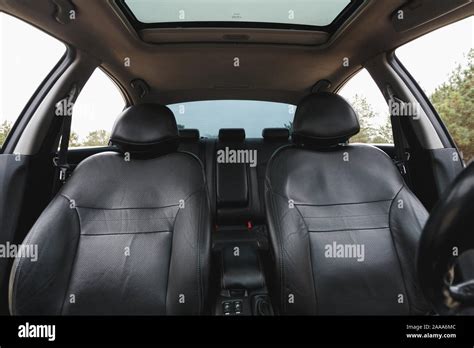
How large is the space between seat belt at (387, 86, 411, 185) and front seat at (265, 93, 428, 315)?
0.51 m

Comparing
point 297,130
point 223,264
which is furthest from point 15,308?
point 297,130

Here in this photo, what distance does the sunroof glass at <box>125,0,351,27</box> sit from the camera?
6.14 ft

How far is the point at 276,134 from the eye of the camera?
10.0 ft

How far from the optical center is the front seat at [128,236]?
135 centimetres

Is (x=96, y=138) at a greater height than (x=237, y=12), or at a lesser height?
lesser

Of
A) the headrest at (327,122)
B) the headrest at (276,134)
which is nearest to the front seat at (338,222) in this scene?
the headrest at (327,122)

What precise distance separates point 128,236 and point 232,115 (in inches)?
72.1

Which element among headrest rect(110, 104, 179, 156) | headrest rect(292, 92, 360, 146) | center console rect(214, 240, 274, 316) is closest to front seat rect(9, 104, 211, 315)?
headrest rect(110, 104, 179, 156)

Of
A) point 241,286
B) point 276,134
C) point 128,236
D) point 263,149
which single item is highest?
point 276,134

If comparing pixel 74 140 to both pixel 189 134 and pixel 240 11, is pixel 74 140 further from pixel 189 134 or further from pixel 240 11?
pixel 240 11

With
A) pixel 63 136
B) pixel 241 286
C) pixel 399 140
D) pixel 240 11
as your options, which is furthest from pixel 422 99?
pixel 63 136

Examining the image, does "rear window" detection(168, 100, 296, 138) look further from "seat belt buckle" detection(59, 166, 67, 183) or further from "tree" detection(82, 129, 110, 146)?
"seat belt buckle" detection(59, 166, 67, 183)

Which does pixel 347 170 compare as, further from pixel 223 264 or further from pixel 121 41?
pixel 121 41

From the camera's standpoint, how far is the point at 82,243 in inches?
58.4
